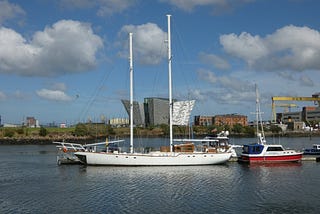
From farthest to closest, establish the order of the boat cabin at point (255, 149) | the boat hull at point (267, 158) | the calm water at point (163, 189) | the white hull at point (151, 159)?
the boat cabin at point (255, 149), the boat hull at point (267, 158), the white hull at point (151, 159), the calm water at point (163, 189)

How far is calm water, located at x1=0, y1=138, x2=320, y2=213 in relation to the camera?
103 ft

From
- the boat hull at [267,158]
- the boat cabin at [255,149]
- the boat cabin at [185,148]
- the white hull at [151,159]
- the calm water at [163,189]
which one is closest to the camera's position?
the calm water at [163,189]

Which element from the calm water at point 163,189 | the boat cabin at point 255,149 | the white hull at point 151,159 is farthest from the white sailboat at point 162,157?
the boat cabin at point 255,149

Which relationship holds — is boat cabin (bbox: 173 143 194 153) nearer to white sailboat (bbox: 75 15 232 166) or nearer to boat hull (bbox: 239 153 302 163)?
white sailboat (bbox: 75 15 232 166)

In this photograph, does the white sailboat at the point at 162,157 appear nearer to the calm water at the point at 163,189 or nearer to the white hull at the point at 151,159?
the white hull at the point at 151,159

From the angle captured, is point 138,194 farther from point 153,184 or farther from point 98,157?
point 98,157

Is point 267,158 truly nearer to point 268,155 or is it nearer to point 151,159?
point 268,155

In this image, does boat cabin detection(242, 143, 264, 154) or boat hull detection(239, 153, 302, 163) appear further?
Result: boat cabin detection(242, 143, 264, 154)

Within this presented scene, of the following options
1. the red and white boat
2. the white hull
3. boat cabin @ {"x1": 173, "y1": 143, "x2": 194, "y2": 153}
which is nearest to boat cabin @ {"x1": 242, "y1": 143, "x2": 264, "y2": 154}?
the red and white boat

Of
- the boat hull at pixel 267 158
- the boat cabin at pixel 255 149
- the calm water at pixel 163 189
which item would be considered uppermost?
the boat cabin at pixel 255 149

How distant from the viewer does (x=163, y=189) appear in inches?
1538

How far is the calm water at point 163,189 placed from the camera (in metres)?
31.4

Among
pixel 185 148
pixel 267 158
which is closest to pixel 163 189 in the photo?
pixel 185 148

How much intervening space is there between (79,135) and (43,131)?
623 inches
